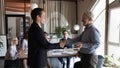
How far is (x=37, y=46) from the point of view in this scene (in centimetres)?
272

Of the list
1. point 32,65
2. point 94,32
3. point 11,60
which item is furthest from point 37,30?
point 11,60

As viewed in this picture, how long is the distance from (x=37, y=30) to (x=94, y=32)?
1.02m

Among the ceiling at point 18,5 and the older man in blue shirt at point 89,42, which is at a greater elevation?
the ceiling at point 18,5

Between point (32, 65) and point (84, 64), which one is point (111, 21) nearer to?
point (84, 64)

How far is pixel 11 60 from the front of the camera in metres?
4.74

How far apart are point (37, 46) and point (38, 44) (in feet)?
0.11

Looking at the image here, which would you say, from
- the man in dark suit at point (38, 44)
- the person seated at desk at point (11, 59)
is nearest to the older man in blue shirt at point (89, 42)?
the man in dark suit at point (38, 44)

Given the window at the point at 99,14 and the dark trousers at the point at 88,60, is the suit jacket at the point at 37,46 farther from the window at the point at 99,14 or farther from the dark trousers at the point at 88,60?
the window at the point at 99,14

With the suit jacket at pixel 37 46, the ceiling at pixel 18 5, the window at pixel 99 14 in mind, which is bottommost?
the suit jacket at pixel 37 46

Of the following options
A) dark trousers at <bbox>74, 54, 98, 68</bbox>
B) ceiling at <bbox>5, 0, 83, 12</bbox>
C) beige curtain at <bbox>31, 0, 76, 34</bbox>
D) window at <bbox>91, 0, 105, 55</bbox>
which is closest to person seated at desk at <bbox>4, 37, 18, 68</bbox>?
dark trousers at <bbox>74, 54, 98, 68</bbox>

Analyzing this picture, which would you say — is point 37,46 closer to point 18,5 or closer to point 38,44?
point 38,44

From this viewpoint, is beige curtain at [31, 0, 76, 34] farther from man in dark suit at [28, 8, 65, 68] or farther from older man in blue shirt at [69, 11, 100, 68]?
man in dark suit at [28, 8, 65, 68]

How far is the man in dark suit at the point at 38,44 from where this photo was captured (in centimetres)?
268

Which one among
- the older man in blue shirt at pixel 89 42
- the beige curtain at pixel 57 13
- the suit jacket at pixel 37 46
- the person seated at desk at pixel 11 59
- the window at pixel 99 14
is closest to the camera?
the suit jacket at pixel 37 46
